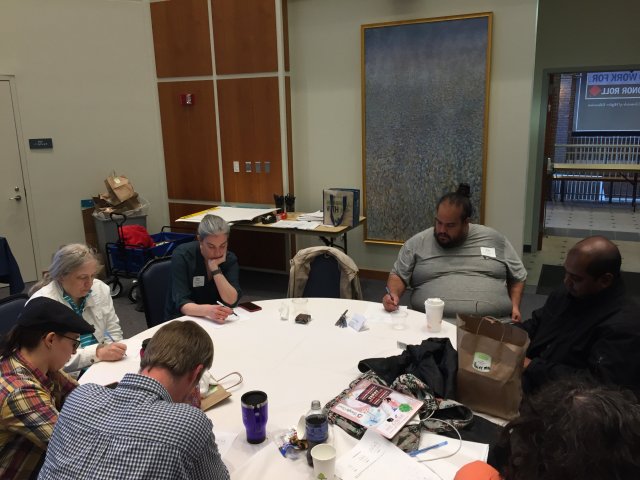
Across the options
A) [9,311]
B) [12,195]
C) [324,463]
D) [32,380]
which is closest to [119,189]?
[12,195]

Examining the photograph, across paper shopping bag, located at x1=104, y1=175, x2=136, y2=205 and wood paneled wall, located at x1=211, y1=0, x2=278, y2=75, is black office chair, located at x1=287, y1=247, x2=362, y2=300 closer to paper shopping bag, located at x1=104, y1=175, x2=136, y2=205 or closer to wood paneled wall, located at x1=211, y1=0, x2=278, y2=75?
wood paneled wall, located at x1=211, y1=0, x2=278, y2=75

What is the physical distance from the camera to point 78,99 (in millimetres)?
5684

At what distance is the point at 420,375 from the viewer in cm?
188

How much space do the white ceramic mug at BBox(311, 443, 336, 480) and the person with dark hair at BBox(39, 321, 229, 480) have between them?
0.80 feet

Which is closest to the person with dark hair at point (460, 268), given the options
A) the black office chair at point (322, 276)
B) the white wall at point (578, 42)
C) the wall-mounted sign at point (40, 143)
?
the black office chair at point (322, 276)

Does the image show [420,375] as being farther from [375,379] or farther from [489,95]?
[489,95]

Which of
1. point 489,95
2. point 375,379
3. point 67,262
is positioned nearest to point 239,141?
point 489,95

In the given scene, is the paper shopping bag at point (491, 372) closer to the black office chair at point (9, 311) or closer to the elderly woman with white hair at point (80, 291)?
the elderly woman with white hair at point (80, 291)

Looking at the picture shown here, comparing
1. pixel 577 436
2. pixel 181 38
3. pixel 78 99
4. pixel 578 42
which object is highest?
pixel 181 38

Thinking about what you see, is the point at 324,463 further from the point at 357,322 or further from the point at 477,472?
the point at 357,322

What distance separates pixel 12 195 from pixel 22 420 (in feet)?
15.5

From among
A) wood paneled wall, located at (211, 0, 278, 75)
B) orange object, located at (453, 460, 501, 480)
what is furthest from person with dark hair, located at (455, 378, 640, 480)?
wood paneled wall, located at (211, 0, 278, 75)

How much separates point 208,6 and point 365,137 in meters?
2.16

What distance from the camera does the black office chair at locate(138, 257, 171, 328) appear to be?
2.88 m
